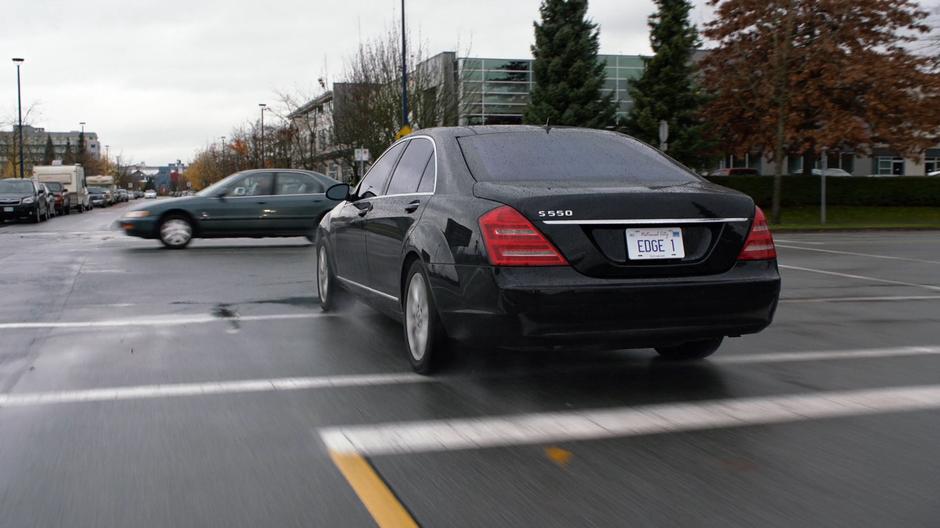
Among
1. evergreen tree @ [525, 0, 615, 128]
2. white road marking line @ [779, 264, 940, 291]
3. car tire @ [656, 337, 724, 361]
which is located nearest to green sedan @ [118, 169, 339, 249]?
white road marking line @ [779, 264, 940, 291]

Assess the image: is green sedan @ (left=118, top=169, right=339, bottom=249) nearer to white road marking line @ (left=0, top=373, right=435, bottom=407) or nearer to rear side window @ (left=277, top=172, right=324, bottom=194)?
rear side window @ (left=277, top=172, right=324, bottom=194)

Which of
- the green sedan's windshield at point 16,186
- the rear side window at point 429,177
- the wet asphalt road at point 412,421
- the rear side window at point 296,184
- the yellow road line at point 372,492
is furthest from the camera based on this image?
the green sedan's windshield at point 16,186

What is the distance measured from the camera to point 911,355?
632cm

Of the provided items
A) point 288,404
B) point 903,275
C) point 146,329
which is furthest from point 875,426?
point 903,275

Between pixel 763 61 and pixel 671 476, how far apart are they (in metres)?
33.5

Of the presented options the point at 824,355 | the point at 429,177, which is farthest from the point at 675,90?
the point at 429,177

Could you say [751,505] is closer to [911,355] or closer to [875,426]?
[875,426]

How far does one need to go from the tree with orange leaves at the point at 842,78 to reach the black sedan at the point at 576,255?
1076 inches

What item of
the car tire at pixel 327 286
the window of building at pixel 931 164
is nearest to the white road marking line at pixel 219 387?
the car tire at pixel 327 286

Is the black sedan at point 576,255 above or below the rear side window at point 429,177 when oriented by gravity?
below

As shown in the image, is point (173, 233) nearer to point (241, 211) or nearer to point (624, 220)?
point (241, 211)

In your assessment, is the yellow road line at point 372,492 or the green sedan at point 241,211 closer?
the yellow road line at point 372,492

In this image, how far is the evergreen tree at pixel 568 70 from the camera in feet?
134

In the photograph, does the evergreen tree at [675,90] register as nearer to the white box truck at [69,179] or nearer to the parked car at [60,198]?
the parked car at [60,198]
